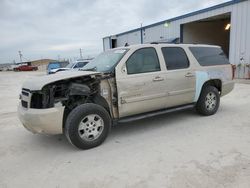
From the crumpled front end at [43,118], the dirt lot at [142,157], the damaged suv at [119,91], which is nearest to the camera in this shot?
the dirt lot at [142,157]

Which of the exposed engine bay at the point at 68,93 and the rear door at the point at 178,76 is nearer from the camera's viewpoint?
the exposed engine bay at the point at 68,93

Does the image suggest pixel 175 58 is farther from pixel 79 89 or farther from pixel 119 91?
pixel 79 89

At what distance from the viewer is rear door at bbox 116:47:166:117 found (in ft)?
13.2

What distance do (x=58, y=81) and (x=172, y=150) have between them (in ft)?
7.25

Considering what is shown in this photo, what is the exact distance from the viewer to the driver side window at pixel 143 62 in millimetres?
4149

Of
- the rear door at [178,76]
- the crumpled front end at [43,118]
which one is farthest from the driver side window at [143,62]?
the crumpled front end at [43,118]

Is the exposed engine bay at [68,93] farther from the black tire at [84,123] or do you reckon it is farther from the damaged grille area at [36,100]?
the black tire at [84,123]

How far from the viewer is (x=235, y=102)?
6.79 meters

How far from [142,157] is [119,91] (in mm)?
1259

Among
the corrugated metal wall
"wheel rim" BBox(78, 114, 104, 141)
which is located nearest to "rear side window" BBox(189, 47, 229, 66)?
"wheel rim" BBox(78, 114, 104, 141)

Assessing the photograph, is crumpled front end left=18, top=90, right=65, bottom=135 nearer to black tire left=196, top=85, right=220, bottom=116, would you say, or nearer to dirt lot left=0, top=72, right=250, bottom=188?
dirt lot left=0, top=72, right=250, bottom=188

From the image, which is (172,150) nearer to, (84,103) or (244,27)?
(84,103)

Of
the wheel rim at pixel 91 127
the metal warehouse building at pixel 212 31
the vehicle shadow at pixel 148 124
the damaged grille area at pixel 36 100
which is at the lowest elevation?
the vehicle shadow at pixel 148 124

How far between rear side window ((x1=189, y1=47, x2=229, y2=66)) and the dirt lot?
1.42 meters
